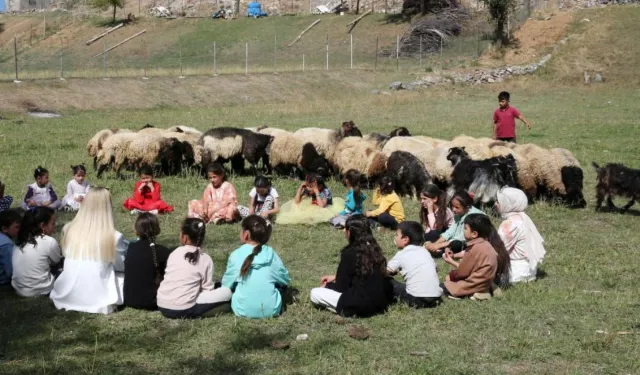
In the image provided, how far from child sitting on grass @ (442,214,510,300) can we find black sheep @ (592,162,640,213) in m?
4.84

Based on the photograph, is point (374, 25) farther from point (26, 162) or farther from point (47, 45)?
point (26, 162)

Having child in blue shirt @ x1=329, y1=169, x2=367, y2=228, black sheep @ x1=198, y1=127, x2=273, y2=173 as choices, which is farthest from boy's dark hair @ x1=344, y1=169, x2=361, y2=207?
black sheep @ x1=198, y1=127, x2=273, y2=173

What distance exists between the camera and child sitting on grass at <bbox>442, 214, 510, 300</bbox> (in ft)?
24.8

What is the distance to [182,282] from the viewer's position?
704 centimetres

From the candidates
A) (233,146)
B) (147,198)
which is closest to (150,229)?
(147,198)

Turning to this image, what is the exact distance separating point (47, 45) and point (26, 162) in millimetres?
48939

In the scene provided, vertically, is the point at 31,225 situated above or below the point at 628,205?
above

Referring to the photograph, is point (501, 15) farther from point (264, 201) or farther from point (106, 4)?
point (264, 201)

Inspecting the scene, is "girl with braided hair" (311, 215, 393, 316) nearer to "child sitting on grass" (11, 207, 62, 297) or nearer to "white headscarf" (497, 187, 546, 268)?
"white headscarf" (497, 187, 546, 268)

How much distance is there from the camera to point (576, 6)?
161 ft

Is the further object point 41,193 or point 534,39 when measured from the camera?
point 534,39

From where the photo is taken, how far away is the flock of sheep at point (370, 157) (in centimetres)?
1258

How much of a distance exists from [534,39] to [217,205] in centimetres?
3631

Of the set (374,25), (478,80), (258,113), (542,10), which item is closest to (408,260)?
(258,113)
